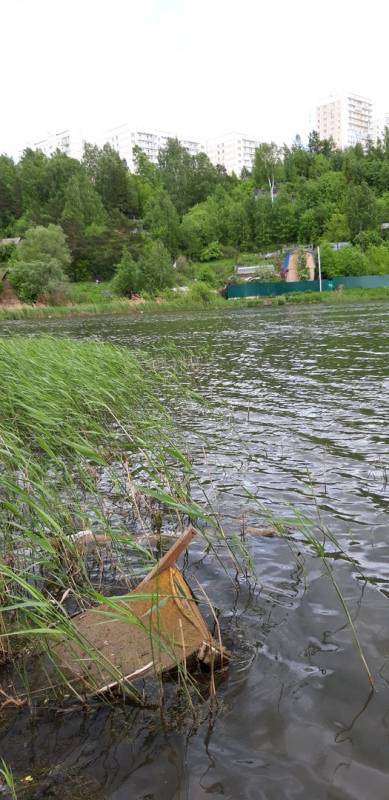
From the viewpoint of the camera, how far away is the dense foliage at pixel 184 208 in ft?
277

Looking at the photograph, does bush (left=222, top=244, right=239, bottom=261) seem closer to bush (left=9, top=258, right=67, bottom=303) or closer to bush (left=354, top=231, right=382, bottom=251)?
bush (left=354, top=231, right=382, bottom=251)

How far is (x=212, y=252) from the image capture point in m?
101

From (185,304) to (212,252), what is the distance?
132ft

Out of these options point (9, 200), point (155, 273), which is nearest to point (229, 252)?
point (155, 273)

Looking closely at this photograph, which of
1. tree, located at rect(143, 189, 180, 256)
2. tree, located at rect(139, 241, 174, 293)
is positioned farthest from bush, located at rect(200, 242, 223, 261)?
tree, located at rect(139, 241, 174, 293)

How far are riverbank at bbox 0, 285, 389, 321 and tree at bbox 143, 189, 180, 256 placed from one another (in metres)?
38.9

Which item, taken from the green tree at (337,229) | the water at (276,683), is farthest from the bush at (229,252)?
the water at (276,683)

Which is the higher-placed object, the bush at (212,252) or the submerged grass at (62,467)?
the bush at (212,252)

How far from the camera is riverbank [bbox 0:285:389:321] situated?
56013 mm

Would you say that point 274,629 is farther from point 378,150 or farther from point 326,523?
point 378,150

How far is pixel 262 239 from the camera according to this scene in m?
104

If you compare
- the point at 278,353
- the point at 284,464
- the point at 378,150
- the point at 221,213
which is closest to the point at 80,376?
the point at 284,464

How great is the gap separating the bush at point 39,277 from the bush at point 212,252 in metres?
38.1

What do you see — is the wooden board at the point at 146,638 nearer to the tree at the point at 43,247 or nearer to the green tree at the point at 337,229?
the tree at the point at 43,247
